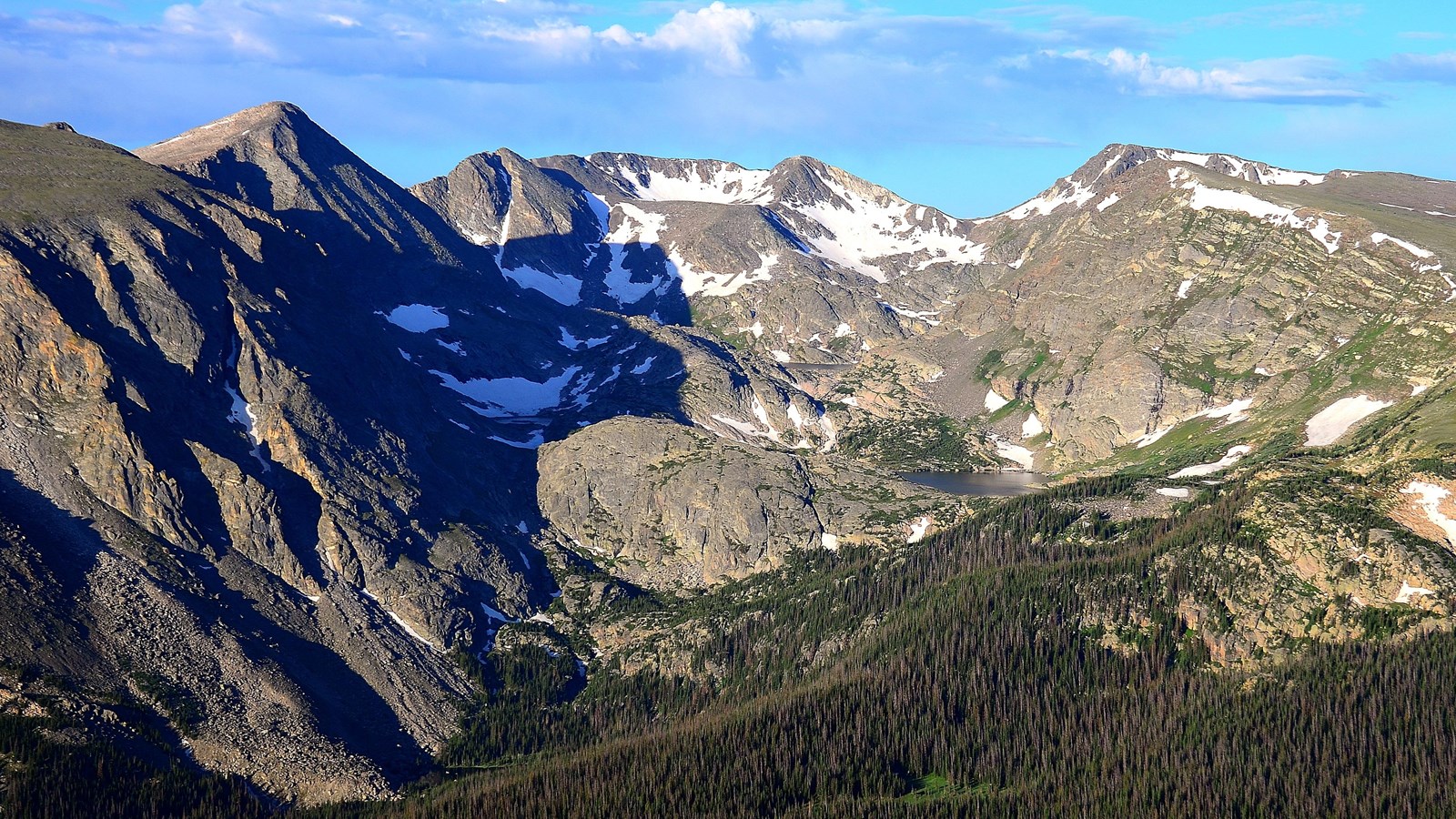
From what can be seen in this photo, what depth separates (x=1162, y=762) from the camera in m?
176

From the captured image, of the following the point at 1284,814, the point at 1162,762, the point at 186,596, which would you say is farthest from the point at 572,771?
the point at 1284,814

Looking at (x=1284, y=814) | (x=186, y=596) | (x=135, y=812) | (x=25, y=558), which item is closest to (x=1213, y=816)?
(x=1284, y=814)

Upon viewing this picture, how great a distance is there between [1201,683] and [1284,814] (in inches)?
1140

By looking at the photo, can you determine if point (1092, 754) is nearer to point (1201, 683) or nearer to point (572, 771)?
point (1201, 683)

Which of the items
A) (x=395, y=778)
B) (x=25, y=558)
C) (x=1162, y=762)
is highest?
(x=25, y=558)

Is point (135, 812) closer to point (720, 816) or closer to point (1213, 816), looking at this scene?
point (720, 816)

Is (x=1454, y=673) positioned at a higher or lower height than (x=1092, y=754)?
higher

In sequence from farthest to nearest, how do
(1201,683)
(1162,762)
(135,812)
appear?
(1201,683), (1162,762), (135,812)

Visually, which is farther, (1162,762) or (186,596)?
(186,596)

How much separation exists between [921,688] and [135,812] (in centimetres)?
10059

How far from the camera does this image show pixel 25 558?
187125mm

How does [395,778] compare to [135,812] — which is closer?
[135,812]

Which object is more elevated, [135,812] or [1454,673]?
[1454,673]

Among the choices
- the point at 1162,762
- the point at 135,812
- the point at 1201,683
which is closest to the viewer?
the point at 135,812
